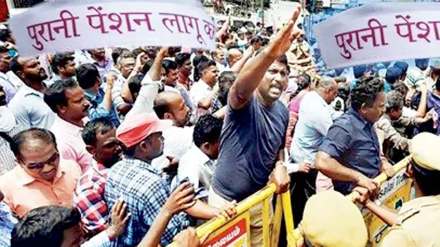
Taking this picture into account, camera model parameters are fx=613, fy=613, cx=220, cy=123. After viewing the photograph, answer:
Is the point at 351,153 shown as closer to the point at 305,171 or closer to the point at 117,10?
the point at 305,171

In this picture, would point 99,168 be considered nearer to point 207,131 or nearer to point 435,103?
point 207,131

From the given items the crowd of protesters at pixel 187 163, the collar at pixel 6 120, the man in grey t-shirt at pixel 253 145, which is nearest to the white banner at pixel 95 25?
the crowd of protesters at pixel 187 163

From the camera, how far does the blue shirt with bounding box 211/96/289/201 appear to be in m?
3.43

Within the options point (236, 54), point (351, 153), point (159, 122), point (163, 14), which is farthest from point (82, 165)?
point (236, 54)

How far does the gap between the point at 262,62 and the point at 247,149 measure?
598 millimetres

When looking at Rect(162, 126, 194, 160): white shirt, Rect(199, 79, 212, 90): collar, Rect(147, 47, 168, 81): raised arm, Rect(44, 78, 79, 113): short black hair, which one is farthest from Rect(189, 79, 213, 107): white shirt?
Rect(44, 78, 79, 113): short black hair

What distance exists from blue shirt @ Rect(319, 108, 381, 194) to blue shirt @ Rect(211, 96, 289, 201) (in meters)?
0.54

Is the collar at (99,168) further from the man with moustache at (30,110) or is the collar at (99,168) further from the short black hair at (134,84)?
the short black hair at (134,84)

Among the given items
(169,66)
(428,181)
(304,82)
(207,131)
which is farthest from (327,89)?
(428,181)

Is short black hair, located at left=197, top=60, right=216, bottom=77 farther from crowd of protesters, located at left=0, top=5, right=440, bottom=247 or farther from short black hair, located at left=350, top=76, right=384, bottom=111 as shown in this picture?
short black hair, located at left=350, top=76, right=384, bottom=111

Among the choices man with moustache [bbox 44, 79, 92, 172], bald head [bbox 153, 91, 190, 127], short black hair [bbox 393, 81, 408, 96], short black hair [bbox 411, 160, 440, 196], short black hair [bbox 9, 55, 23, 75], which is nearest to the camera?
short black hair [bbox 411, 160, 440, 196]

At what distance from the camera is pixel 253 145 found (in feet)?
11.4

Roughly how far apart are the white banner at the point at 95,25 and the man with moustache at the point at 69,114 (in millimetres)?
825

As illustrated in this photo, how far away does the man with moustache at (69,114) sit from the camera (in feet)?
13.8
